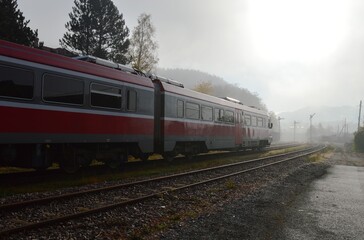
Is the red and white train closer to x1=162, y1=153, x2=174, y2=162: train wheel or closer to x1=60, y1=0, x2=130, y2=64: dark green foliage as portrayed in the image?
x1=162, y1=153, x2=174, y2=162: train wheel

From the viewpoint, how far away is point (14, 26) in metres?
22.2

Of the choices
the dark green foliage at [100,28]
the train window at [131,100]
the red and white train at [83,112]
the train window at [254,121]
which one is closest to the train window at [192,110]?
the red and white train at [83,112]

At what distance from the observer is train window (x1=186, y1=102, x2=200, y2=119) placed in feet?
54.5

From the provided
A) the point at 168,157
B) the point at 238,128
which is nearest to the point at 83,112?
the point at 168,157

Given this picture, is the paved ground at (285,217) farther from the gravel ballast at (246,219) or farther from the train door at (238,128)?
the train door at (238,128)

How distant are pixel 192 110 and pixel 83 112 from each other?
744cm

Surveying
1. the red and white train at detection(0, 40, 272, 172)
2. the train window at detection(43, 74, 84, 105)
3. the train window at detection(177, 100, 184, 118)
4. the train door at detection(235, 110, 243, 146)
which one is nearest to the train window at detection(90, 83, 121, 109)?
the red and white train at detection(0, 40, 272, 172)

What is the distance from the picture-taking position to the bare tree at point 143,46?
35.0 metres

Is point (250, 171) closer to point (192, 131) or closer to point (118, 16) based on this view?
point (192, 131)

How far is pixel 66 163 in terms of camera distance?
35.3 ft

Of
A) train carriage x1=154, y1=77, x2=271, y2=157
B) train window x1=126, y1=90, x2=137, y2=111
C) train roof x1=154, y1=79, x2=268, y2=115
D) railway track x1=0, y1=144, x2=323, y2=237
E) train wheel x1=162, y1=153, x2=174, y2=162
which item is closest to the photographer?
railway track x1=0, y1=144, x2=323, y2=237

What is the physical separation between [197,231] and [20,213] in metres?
3.52

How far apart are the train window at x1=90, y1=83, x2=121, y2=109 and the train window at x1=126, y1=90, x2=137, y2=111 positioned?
51 cm

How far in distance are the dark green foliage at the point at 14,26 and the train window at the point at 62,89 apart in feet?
45.6
